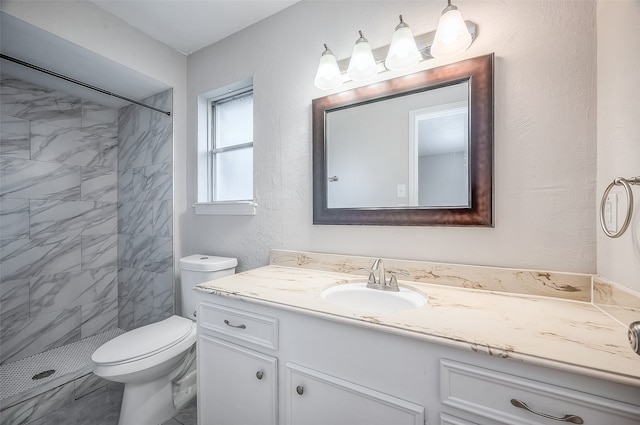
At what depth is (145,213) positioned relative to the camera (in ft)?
7.45

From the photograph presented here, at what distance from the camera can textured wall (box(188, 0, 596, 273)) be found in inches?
38.5

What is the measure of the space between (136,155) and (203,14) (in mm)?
1338

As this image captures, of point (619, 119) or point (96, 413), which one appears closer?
point (619, 119)

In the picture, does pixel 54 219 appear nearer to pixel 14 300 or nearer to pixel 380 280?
pixel 14 300

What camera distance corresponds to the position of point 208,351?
47.1 inches

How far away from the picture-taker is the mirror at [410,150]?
1117mm

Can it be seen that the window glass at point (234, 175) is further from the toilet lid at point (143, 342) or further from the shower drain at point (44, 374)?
the shower drain at point (44, 374)

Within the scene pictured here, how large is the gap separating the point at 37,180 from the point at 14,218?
12.7 inches

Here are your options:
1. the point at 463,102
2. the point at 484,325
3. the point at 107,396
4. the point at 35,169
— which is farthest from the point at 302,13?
the point at 107,396

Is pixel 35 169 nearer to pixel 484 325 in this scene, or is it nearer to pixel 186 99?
pixel 186 99

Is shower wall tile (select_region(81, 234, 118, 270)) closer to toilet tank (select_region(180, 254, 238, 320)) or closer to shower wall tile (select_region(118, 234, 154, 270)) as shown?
shower wall tile (select_region(118, 234, 154, 270))

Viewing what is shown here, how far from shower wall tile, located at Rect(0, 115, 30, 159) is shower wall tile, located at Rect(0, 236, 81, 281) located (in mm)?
665

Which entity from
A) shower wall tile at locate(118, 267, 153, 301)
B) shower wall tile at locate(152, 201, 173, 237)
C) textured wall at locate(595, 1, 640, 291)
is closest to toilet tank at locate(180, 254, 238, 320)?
shower wall tile at locate(152, 201, 173, 237)

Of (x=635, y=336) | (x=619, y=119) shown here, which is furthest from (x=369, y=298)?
(x=619, y=119)
